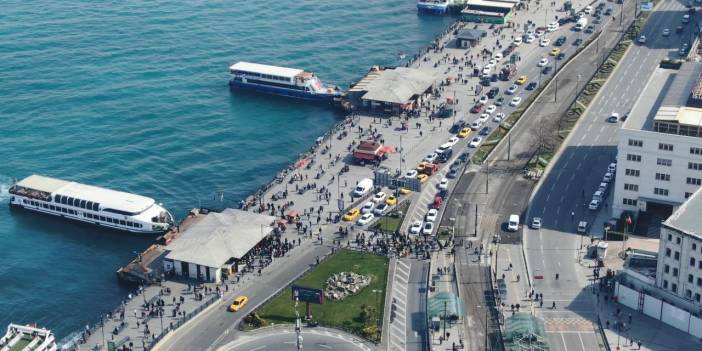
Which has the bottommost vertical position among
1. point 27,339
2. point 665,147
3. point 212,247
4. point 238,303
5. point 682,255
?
point 27,339

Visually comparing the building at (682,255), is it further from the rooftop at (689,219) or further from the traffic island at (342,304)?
the traffic island at (342,304)

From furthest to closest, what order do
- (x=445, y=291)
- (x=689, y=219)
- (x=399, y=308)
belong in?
(x=445, y=291) < (x=399, y=308) < (x=689, y=219)

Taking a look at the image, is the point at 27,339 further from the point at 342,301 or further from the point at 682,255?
the point at 682,255

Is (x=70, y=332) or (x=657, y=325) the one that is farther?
(x=70, y=332)

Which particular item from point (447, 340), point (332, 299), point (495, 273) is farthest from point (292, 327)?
point (495, 273)

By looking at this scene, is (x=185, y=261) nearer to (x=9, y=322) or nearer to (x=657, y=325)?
(x=9, y=322)

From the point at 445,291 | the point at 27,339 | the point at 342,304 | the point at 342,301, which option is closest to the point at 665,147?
the point at 445,291

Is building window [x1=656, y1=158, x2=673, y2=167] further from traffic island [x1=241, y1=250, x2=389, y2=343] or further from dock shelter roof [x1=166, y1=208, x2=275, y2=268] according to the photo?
dock shelter roof [x1=166, y1=208, x2=275, y2=268]
